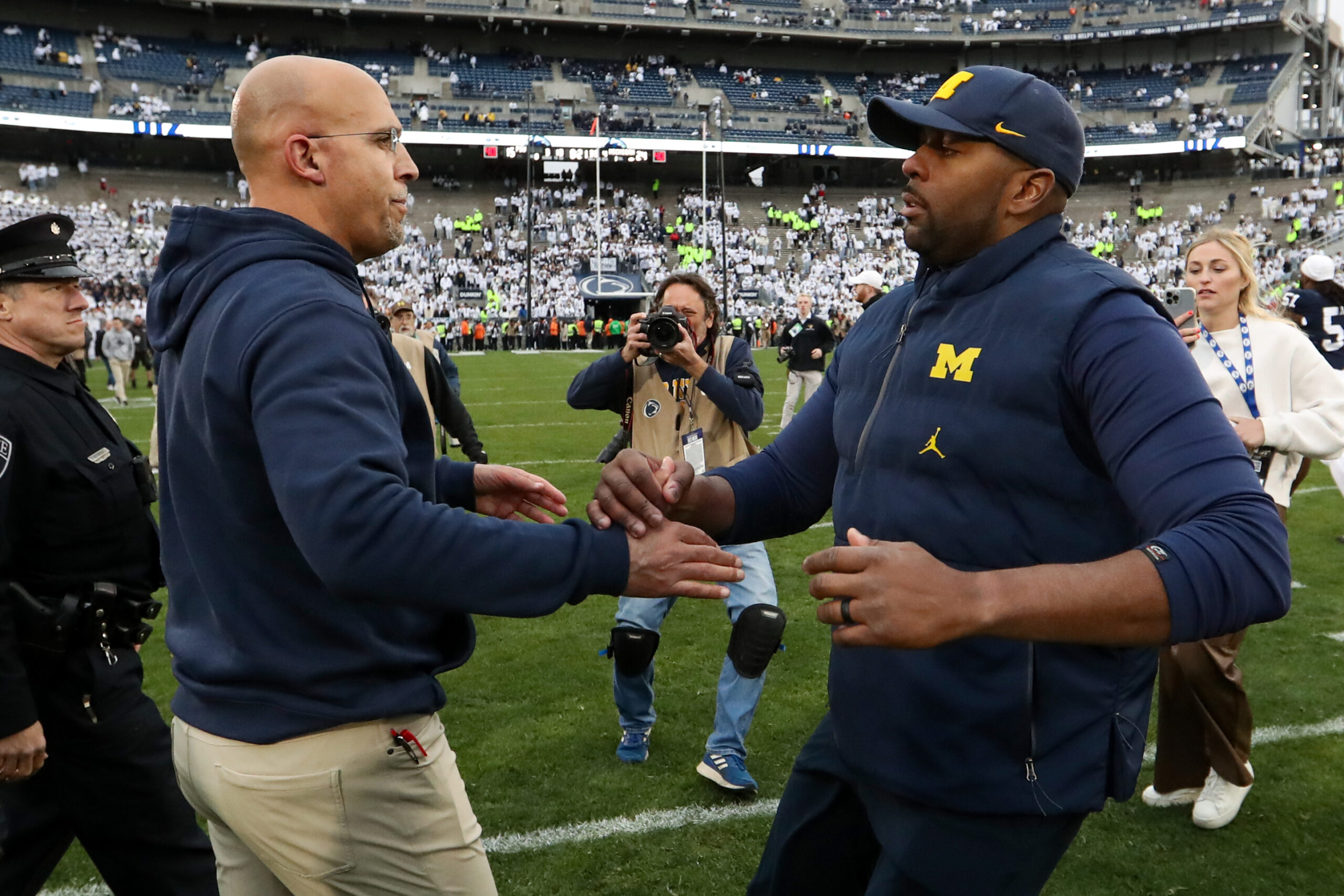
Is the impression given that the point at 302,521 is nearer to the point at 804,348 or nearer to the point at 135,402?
the point at 804,348

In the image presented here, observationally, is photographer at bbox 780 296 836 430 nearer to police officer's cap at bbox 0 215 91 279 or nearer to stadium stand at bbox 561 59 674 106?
police officer's cap at bbox 0 215 91 279

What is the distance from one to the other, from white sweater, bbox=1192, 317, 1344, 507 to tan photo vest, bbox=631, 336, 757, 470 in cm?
209

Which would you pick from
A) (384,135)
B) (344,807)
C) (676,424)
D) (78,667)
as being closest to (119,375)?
(676,424)

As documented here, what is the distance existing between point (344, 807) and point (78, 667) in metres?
1.56

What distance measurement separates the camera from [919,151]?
86.1 inches

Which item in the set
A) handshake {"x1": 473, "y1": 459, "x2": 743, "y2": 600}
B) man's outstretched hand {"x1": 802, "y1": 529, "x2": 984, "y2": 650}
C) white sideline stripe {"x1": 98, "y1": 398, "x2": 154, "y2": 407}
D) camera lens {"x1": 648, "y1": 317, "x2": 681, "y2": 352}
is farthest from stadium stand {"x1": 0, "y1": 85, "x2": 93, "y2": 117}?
man's outstretched hand {"x1": 802, "y1": 529, "x2": 984, "y2": 650}

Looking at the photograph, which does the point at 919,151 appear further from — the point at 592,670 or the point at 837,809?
the point at 592,670

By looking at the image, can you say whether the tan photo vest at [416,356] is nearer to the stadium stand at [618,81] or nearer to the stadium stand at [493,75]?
the stadium stand at [493,75]

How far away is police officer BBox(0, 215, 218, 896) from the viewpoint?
121 inches

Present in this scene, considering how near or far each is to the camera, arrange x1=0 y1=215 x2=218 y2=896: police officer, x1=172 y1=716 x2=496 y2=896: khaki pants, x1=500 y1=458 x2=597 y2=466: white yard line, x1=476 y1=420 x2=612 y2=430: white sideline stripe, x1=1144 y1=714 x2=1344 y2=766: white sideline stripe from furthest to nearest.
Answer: x1=476 y1=420 x2=612 y2=430: white sideline stripe < x1=500 y1=458 x2=597 y2=466: white yard line < x1=1144 y1=714 x2=1344 y2=766: white sideline stripe < x1=0 y1=215 x2=218 y2=896: police officer < x1=172 y1=716 x2=496 y2=896: khaki pants

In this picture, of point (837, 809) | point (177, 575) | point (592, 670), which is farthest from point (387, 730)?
point (592, 670)

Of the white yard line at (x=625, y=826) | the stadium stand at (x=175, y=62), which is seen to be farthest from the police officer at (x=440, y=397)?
the stadium stand at (x=175, y=62)

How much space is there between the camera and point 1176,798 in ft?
15.0

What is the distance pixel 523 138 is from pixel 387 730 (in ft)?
169
